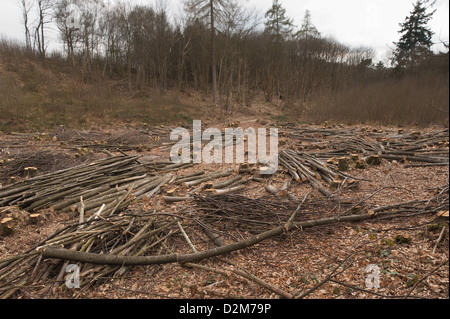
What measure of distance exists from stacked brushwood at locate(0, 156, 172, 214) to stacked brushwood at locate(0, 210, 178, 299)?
2.51 ft

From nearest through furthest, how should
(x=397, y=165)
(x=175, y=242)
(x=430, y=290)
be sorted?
(x=430, y=290)
(x=175, y=242)
(x=397, y=165)

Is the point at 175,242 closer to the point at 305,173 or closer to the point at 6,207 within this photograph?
the point at 6,207

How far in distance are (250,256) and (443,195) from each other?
272 centimetres

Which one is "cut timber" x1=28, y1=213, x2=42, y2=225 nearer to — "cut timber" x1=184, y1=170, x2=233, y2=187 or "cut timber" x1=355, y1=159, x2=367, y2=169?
"cut timber" x1=184, y1=170, x2=233, y2=187

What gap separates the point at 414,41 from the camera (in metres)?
3.22

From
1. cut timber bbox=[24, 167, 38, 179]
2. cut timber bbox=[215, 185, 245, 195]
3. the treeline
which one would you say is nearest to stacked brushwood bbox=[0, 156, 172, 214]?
cut timber bbox=[24, 167, 38, 179]

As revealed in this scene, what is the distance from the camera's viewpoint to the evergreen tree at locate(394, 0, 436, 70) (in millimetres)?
2686

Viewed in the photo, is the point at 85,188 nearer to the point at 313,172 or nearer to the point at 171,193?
the point at 171,193

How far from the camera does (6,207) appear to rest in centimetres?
407

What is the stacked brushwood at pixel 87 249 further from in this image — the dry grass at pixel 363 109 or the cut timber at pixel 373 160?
the dry grass at pixel 363 109
